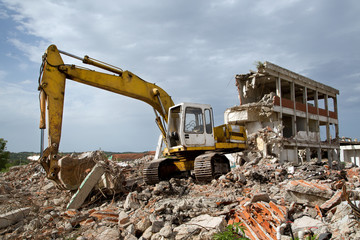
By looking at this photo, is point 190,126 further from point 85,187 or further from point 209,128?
point 85,187

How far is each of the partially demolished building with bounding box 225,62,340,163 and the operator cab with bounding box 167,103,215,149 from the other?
1079cm

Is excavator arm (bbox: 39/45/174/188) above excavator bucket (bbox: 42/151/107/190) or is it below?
above

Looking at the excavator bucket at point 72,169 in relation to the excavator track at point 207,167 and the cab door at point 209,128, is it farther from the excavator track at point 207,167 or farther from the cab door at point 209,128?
the cab door at point 209,128

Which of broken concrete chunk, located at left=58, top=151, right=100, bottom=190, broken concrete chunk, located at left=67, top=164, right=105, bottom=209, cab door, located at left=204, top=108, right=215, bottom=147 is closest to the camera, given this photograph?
broken concrete chunk, located at left=67, top=164, right=105, bottom=209

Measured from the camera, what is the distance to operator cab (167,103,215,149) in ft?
31.9

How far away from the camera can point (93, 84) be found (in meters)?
8.93

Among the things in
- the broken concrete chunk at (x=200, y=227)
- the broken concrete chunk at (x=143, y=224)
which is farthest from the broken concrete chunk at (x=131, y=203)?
the broken concrete chunk at (x=200, y=227)

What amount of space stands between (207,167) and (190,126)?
1461 millimetres

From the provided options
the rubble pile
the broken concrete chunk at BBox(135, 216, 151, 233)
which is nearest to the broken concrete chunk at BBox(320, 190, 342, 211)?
the rubble pile

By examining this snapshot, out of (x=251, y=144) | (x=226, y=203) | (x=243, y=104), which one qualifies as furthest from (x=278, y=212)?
(x=243, y=104)

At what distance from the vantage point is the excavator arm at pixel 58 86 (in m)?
7.57

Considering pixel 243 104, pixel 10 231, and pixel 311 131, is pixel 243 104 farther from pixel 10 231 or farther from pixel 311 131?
pixel 10 231

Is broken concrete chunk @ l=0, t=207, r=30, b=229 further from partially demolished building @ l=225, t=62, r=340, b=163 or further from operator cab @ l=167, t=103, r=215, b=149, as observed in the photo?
partially demolished building @ l=225, t=62, r=340, b=163

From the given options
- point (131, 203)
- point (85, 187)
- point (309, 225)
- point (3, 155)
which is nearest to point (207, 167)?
point (131, 203)
